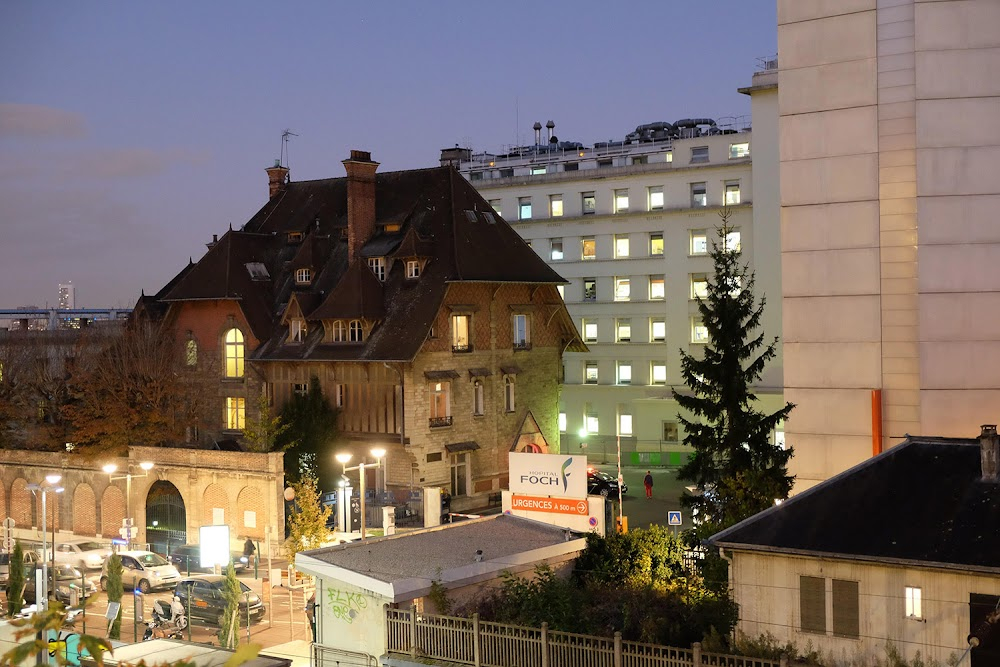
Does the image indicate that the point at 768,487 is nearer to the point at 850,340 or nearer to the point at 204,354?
the point at 850,340

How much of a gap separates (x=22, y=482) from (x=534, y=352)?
24.9 m

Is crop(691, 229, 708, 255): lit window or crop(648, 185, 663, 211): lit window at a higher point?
crop(648, 185, 663, 211): lit window

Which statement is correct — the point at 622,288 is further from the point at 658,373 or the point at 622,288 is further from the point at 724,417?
the point at 724,417

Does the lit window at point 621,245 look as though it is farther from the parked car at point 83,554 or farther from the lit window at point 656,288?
the parked car at point 83,554

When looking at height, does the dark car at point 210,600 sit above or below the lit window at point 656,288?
below

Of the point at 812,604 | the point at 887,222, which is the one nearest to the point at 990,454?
the point at 812,604

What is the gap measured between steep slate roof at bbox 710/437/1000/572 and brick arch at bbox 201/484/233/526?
2957 cm

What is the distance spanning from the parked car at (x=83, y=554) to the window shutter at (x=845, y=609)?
31.7 meters

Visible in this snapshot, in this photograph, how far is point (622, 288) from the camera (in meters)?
76.8

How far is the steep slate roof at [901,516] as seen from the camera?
74.6 feet

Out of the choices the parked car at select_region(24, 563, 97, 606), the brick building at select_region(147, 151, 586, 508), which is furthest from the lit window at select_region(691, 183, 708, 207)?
the parked car at select_region(24, 563, 97, 606)

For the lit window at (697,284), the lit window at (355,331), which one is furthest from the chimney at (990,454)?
the lit window at (697,284)

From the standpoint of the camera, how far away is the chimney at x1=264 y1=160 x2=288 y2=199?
6838 cm

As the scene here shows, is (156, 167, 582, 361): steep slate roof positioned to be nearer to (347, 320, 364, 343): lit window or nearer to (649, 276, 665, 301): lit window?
(347, 320, 364, 343): lit window
